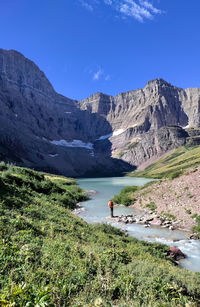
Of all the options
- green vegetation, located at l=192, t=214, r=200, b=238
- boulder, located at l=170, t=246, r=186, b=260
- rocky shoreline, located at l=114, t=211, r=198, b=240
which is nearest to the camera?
boulder, located at l=170, t=246, r=186, b=260

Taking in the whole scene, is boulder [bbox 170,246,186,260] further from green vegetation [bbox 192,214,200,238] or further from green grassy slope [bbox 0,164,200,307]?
green grassy slope [bbox 0,164,200,307]

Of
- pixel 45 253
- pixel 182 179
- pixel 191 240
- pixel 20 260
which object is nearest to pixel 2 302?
pixel 20 260

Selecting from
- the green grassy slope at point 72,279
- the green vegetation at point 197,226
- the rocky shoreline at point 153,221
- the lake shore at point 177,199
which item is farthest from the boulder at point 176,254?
the rocky shoreline at point 153,221

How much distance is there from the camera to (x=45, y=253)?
714cm

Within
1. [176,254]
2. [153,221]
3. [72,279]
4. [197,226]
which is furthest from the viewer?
[153,221]

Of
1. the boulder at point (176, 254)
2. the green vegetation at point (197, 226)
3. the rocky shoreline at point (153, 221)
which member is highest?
the green vegetation at point (197, 226)

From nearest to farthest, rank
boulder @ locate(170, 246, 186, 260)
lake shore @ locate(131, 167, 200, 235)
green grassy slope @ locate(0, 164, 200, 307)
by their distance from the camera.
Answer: green grassy slope @ locate(0, 164, 200, 307)
boulder @ locate(170, 246, 186, 260)
lake shore @ locate(131, 167, 200, 235)

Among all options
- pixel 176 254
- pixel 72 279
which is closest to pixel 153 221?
pixel 176 254

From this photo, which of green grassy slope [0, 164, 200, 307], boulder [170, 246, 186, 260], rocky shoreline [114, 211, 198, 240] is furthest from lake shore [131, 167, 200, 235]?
green grassy slope [0, 164, 200, 307]

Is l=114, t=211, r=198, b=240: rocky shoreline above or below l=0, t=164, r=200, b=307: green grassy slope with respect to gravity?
below

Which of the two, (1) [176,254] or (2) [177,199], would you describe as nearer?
(1) [176,254]

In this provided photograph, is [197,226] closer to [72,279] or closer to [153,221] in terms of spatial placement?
[153,221]

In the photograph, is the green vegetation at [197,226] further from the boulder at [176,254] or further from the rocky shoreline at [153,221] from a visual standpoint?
the boulder at [176,254]

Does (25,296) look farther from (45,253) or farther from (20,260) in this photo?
(45,253)
